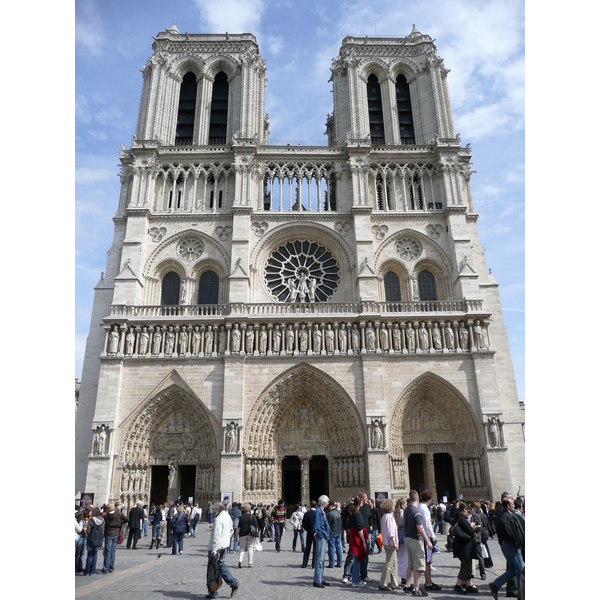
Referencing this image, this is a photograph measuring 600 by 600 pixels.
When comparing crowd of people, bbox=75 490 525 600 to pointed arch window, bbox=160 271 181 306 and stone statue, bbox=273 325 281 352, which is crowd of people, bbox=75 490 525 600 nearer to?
stone statue, bbox=273 325 281 352

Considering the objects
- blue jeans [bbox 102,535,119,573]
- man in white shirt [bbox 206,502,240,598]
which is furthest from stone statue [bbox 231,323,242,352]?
man in white shirt [bbox 206,502,240,598]

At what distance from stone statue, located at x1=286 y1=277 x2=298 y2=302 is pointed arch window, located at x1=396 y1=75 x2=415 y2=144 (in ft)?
34.2

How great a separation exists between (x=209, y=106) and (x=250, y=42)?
496 centimetres

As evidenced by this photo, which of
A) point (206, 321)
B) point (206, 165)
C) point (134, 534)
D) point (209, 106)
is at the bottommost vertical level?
point (134, 534)

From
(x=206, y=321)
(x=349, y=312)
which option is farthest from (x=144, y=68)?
(x=349, y=312)

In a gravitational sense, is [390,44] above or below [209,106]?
above

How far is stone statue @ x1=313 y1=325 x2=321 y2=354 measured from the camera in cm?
1962

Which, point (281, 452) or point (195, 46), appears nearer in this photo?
point (281, 452)

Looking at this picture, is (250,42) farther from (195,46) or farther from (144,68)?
(144,68)

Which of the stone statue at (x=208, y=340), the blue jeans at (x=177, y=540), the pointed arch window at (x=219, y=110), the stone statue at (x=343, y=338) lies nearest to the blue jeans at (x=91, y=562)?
the blue jeans at (x=177, y=540)

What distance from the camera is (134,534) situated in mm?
12570

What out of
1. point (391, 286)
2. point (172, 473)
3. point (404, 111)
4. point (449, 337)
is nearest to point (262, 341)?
Answer: point (172, 473)

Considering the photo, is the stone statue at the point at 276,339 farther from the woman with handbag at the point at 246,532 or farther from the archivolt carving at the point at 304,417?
the woman with handbag at the point at 246,532
